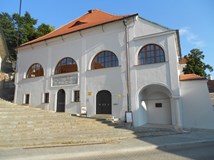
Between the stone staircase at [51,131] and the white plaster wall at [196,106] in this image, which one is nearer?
the stone staircase at [51,131]

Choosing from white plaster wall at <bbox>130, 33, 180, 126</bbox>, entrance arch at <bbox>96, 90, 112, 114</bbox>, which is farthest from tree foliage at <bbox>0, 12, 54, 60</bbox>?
white plaster wall at <bbox>130, 33, 180, 126</bbox>

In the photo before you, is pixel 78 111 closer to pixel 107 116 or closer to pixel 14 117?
pixel 107 116

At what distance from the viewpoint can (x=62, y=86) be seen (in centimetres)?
1758

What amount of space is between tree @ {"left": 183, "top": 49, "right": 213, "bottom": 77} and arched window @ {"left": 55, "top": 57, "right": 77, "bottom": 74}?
57.0 feet

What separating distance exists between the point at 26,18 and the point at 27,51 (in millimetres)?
20926

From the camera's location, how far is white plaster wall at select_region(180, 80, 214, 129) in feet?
42.8

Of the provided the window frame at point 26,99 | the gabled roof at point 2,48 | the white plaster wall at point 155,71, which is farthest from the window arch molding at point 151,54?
the gabled roof at point 2,48

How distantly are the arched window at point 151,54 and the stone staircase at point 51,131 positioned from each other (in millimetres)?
5656

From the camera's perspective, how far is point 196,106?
13.3 m

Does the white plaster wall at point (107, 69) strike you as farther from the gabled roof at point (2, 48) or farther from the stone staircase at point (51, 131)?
the gabled roof at point (2, 48)

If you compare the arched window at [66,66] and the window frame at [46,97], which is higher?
the arched window at [66,66]

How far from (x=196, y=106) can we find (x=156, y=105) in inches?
143

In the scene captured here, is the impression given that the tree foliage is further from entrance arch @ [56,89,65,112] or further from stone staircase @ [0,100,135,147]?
stone staircase @ [0,100,135,147]

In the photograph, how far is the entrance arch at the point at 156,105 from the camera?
615 inches
